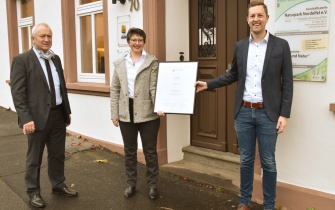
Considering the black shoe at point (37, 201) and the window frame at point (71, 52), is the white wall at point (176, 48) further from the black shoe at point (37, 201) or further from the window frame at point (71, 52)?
the black shoe at point (37, 201)

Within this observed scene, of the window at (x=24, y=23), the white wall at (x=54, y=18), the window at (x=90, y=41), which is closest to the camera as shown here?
the window at (x=90, y=41)

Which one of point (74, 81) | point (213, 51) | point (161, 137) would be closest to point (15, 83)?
point (161, 137)

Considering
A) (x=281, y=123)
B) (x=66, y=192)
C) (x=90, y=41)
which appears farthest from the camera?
(x=90, y=41)

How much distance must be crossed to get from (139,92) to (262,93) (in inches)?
54.5

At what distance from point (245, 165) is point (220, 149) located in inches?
64.0

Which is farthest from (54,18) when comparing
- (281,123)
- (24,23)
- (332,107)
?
(332,107)

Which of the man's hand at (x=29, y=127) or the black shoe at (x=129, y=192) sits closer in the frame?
the man's hand at (x=29, y=127)

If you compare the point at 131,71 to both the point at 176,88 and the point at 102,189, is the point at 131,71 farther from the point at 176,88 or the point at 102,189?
the point at 102,189

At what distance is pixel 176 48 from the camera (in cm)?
541

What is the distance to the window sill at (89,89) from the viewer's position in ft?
20.6

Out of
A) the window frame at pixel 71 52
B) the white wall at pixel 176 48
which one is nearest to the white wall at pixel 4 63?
the window frame at pixel 71 52

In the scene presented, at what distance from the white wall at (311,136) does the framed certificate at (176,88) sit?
3.19 ft

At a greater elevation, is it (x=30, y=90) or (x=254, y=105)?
(x=30, y=90)

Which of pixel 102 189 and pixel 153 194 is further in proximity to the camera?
pixel 102 189
